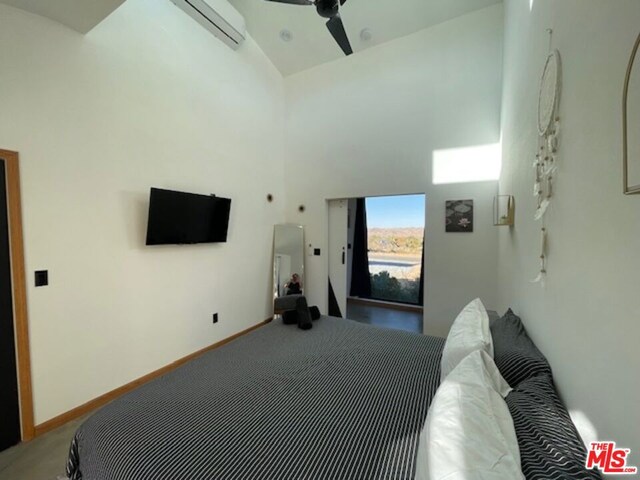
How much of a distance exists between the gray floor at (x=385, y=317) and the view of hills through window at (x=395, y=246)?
1.33 feet

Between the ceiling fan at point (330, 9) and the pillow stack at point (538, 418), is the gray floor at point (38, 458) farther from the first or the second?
the ceiling fan at point (330, 9)

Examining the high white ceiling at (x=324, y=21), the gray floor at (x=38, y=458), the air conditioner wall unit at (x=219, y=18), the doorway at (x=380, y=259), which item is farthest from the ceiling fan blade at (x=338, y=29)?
the gray floor at (x=38, y=458)

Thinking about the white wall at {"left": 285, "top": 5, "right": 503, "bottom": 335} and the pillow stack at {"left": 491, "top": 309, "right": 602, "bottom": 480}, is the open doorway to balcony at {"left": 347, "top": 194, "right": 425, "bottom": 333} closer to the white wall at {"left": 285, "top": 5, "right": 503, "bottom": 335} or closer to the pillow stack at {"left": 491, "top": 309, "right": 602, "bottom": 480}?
the white wall at {"left": 285, "top": 5, "right": 503, "bottom": 335}

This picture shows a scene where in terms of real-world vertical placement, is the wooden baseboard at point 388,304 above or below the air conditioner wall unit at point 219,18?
below

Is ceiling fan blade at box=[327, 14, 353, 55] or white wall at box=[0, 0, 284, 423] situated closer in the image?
white wall at box=[0, 0, 284, 423]

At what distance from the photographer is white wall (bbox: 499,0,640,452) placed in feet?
2.13

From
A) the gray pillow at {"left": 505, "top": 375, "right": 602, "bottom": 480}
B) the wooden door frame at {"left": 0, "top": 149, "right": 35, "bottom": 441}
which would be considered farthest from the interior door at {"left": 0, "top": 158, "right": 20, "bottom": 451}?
the gray pillow at {"left": 505, "top": 375, "right": 602, "bottom": 480}

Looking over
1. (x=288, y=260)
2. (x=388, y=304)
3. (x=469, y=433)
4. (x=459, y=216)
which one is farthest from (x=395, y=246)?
(x=469, y=433)

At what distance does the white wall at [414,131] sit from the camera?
3.23 metres

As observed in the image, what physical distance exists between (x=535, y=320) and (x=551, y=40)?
1365 millimetres

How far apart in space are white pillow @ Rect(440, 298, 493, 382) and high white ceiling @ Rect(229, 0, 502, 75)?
11.8 feet

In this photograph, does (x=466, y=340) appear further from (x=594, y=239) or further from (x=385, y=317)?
(x=385, y=317)

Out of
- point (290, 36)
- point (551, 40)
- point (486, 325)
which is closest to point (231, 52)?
point (290, 36)

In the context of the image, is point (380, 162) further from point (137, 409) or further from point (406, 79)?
point (137, 409)
